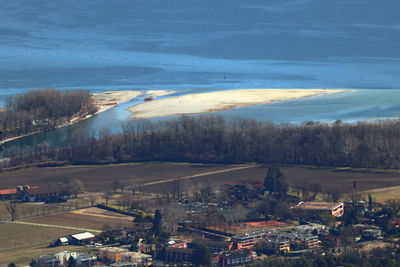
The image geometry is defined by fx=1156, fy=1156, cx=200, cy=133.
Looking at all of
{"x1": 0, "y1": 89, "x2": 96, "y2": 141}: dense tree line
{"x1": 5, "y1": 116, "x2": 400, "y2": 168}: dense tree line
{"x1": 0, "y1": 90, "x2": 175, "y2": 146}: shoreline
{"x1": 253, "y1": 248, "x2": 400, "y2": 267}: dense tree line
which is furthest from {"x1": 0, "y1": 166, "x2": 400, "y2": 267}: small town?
{"x1": 0, "y1": 90, "x2": 175, "y2": 146}: shoreline

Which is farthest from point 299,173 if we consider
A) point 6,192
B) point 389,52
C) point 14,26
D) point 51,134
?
point 14,26

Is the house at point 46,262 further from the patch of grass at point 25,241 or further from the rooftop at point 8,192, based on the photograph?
the rooftop at point 8,192

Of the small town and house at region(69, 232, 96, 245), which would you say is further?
house at region(69, 232, 96, 245)

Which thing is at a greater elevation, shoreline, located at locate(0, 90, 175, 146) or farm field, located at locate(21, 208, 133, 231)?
shoreline, located at locate(0, 90, 175, 146)

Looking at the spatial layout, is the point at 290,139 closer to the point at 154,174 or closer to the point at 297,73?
the point at 154,174

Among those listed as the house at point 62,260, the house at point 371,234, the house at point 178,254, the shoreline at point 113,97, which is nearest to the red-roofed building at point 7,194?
the house at point 62,260

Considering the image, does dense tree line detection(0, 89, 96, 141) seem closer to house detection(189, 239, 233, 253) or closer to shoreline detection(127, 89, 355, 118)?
shoreline detection(127, 89, 355, 118)
